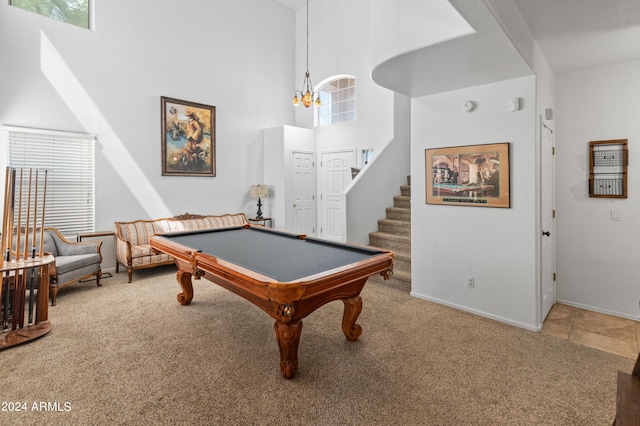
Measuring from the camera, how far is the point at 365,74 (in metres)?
6.61

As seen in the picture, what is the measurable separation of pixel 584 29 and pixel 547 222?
6.01 feet

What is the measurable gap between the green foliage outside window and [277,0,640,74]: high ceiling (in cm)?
585

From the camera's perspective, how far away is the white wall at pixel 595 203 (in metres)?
3.33

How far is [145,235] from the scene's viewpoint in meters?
5.20

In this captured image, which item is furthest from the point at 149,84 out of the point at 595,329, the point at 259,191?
the point at 595,329

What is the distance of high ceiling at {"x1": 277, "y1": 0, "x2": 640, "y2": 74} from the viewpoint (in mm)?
2305

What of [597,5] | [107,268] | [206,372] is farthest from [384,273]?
[107,268]

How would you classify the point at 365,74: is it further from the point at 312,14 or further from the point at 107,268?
the point at 107,268

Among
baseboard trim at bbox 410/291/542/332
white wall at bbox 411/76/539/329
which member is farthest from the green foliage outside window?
baseboard trim at bbox 410/291/542/332

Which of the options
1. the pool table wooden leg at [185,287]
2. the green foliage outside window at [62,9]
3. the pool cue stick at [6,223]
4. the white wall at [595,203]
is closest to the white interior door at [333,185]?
the pool table wooden leg at [185,287]

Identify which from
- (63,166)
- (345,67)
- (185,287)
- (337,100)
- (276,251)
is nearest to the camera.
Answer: (276,251)

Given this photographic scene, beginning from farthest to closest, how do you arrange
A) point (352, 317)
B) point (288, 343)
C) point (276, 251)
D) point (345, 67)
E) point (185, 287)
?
point (345, 67)
point (185, 287)
point (276, 251)
point (352, 317)
point (288, 343)

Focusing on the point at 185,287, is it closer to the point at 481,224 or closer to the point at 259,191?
the point at 259,191

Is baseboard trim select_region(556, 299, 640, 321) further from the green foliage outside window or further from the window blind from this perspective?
the green foliage outside window
